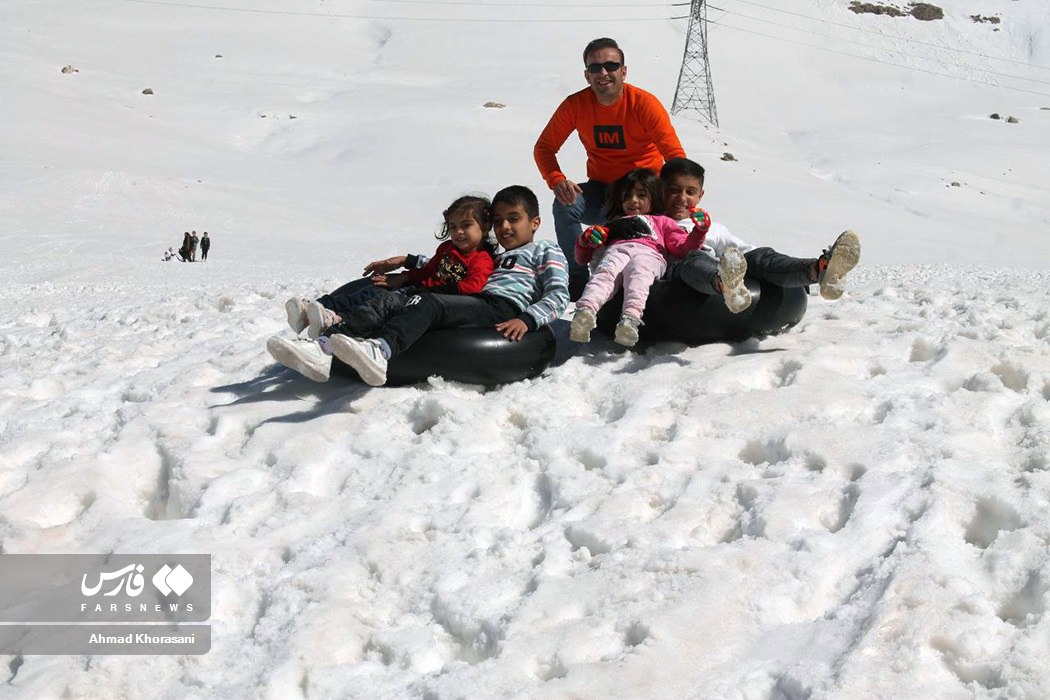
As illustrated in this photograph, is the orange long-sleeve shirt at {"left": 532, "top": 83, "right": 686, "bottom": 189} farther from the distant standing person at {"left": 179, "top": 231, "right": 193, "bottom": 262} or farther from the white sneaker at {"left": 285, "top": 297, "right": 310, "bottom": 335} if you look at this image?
the distant standing person at {"left": 179, "top": 231, "right": 193, "bottom": 262}

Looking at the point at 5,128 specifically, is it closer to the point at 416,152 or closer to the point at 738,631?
the point at 416,152

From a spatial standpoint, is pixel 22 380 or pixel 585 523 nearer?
pixel 585 523

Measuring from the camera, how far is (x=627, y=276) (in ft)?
17.5

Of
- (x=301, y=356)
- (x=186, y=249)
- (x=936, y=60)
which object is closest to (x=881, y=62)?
(x=936, y=60)

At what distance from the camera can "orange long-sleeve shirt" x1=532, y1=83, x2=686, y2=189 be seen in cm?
618

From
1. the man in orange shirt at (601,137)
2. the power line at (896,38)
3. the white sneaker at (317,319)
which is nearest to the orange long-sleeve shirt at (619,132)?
the man in orange shirt at (601,137)

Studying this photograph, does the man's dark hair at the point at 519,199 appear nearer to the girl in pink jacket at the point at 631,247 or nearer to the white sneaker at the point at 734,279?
the girl in pink jacket at the point at 631,247

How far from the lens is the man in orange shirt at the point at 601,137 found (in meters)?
6.04

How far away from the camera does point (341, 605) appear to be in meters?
3.31

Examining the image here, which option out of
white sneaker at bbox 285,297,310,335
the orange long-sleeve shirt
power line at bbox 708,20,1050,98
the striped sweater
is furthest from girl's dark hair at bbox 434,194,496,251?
power line at bbox 708,20,1050,98

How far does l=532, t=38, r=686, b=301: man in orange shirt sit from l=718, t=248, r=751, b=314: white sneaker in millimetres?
1131

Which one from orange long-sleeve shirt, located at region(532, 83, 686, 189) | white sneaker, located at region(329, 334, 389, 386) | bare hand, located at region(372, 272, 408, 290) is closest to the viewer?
white sneaker, located at region(329, 334, 389, 386)

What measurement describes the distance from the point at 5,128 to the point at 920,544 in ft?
104

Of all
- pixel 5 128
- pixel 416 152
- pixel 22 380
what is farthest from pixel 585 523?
pixel 5 128
